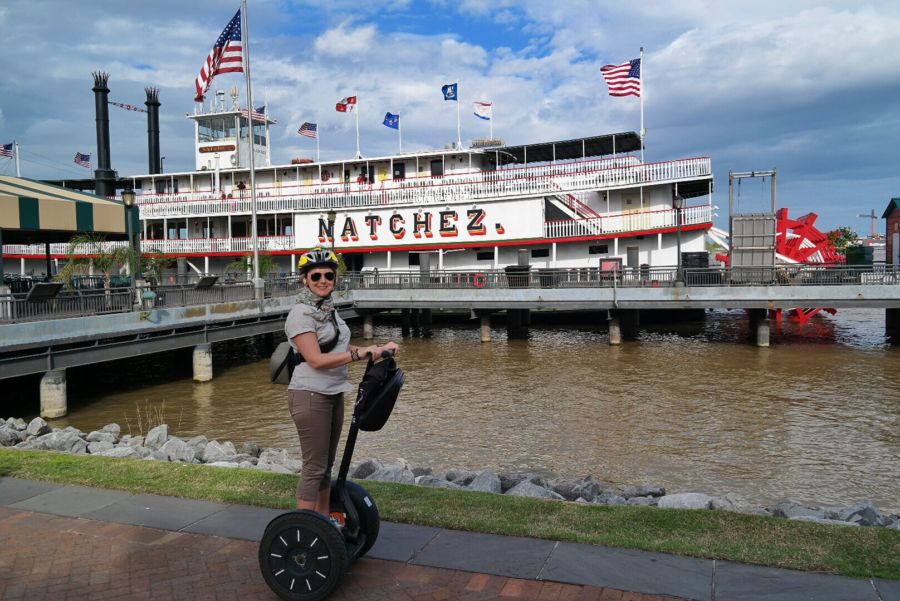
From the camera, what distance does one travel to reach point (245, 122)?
43844mm

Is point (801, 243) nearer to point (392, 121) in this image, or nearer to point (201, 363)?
point (392, 121)

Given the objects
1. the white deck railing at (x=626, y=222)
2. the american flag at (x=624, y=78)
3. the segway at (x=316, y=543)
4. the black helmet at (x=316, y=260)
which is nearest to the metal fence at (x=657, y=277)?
the white deck railing at (x=626, y=222)

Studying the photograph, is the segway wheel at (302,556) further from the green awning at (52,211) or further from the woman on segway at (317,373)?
the green awning at (52,211)

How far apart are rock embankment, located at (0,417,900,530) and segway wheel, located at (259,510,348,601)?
3309 mm

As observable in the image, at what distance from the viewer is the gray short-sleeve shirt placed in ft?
13.8

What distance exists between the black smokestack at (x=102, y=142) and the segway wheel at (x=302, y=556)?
4392 centimetres

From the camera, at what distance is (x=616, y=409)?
15.7m

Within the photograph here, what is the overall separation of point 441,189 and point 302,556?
3184 centimetres

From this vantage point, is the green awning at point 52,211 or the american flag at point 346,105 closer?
the green awning at point 52,211

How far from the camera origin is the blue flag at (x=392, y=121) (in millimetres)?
40062

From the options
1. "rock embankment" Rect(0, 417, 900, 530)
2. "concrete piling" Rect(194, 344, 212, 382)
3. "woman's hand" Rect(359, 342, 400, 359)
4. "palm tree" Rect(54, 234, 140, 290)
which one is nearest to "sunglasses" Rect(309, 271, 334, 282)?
"woman's hand" Rect(359, 342, 400, 359)

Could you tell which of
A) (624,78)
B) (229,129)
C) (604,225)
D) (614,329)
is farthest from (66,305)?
(229,129)

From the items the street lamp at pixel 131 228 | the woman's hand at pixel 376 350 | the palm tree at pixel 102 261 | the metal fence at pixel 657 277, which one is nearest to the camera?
the woman's hand at pixel 376 350

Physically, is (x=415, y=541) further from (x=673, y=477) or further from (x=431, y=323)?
(x=431, y=323)
